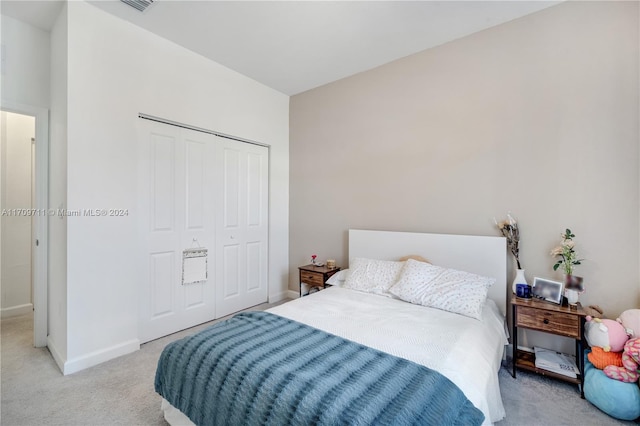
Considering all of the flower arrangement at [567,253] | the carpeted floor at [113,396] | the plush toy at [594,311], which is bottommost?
the carpeted floor at [113,396]

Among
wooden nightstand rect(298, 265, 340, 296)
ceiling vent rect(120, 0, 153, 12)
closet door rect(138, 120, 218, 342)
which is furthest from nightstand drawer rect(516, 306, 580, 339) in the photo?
ceiling vent rect(120, 0, 153, 12)

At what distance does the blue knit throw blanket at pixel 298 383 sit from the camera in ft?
3.55

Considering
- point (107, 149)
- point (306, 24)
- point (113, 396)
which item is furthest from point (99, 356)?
point (306, 24)

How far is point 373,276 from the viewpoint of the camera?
266cm

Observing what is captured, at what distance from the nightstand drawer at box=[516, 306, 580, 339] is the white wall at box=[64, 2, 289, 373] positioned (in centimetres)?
320

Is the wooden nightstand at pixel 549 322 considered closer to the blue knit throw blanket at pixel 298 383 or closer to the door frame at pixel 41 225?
the blue knit throw blanket at pixel 298 383

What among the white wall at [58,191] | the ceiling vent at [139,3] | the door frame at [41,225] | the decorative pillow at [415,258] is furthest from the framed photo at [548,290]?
the door frame at [41,225]

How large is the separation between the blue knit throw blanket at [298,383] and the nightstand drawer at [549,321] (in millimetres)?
1245

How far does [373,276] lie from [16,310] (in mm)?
Answer: 4141

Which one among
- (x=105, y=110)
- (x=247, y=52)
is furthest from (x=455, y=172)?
(x=105, y=110)

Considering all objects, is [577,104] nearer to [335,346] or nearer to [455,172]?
[455,172]

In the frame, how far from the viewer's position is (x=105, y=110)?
2.40 metres

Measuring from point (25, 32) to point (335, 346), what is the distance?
11.8 ft

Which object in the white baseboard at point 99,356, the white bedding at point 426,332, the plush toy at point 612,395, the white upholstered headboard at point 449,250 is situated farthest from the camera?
the white upholstered headboard at point 449,250
